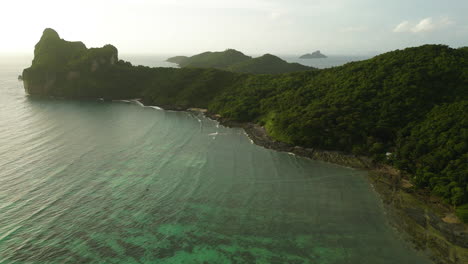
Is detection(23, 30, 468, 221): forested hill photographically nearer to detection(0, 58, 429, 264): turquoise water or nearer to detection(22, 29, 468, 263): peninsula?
detection(22, 29, 468, 263): peninsula

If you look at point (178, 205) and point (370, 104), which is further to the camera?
point (370, 104)

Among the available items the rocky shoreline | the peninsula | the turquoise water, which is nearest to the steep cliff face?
the peninsula

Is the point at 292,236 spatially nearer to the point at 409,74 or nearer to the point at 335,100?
the point at 335,100

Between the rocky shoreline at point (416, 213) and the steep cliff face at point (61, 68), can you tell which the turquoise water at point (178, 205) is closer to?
the rocky shoreline at point (416, 213)

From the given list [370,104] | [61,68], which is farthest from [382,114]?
[61,68]

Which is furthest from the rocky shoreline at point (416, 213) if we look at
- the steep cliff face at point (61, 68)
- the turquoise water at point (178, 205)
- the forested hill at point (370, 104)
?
the steep cliff face at point (61, 68)

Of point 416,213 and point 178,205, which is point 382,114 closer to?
point 416,213
